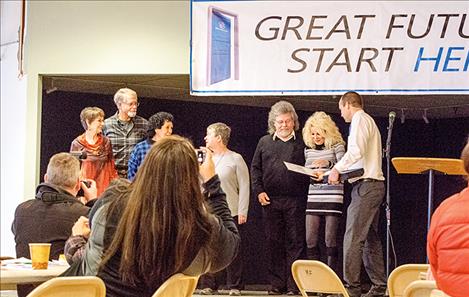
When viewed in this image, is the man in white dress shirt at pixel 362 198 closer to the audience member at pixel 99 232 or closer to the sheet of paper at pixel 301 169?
the sheet of paper at pixel 301 169

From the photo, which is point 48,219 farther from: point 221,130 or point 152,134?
point 221,130

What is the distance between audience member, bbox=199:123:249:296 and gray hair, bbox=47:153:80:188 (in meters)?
2.77

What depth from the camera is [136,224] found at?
99.7 inches

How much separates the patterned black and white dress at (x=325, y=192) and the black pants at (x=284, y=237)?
0.51 ft

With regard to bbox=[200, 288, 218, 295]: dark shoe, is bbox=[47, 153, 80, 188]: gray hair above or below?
above

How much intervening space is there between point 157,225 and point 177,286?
213mm

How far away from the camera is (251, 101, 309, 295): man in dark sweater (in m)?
6.41

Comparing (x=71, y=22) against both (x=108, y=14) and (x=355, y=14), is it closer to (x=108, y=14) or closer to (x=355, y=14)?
(x=108, y=14)

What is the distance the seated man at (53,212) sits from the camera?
3.78m

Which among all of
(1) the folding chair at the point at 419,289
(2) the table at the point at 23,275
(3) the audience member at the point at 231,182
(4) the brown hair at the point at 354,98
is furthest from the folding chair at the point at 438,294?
(3) the audience member at the point at 231,182

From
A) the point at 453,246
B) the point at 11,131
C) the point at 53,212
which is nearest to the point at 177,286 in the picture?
the point at 453,246

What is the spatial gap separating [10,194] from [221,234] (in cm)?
435

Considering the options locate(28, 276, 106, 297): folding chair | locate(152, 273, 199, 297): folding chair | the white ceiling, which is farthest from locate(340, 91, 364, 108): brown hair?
locate(28, 276, 106, 297): folding chair

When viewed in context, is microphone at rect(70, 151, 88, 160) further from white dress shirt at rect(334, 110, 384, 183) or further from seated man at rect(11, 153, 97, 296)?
seated man at rect(11, 153, 97, 296)
